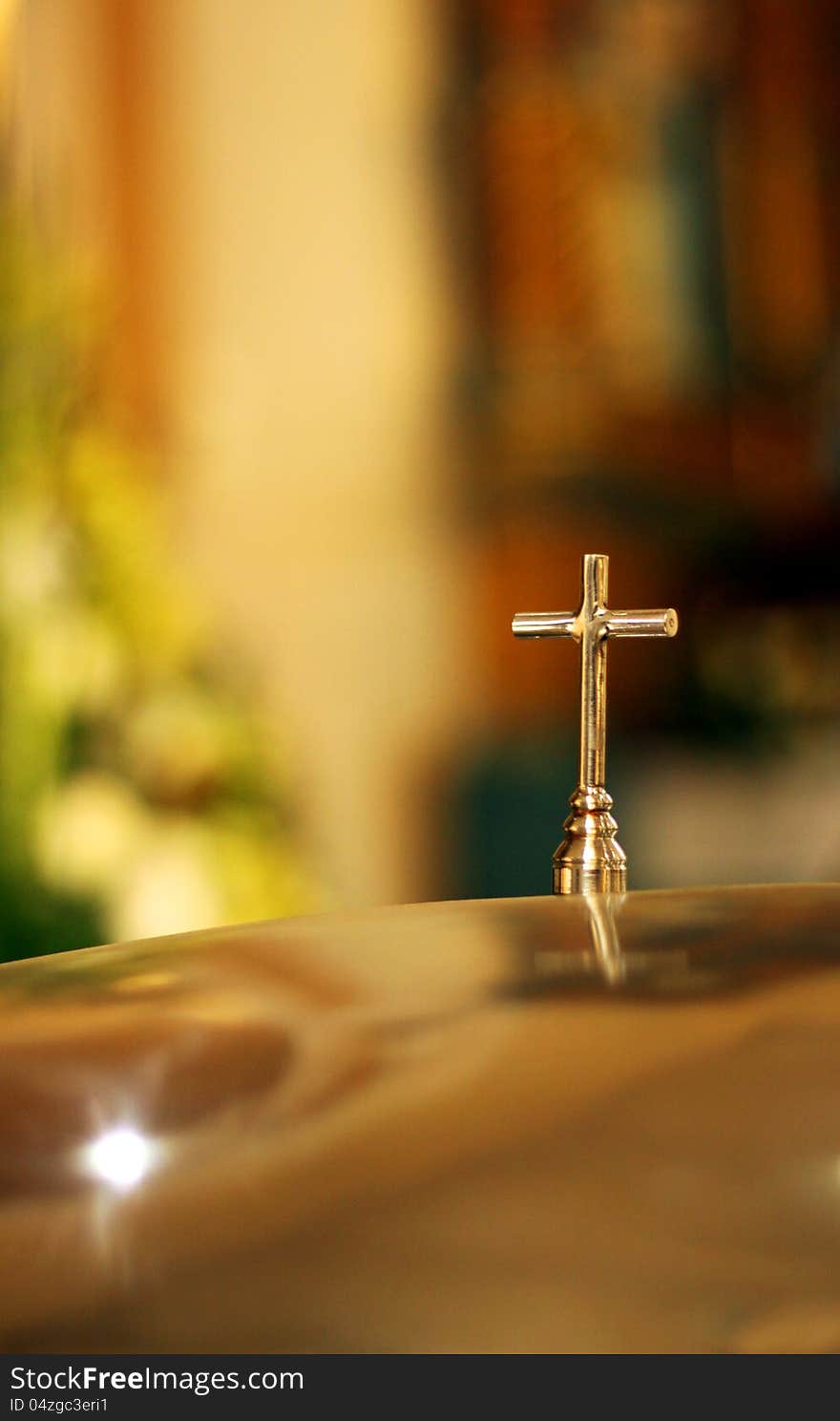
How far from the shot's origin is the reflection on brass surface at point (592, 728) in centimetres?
50

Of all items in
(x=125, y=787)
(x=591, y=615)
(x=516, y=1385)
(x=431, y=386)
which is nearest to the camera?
(x=516, y=1385)

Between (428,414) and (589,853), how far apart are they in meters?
0.84

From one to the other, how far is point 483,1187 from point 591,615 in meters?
0.30

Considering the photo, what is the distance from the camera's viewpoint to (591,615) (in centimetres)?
53

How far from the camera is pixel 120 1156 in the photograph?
27cm

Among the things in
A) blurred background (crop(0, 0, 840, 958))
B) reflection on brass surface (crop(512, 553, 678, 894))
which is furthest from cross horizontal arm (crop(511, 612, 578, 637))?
blurred background (crop(0, 0, 840, 958))

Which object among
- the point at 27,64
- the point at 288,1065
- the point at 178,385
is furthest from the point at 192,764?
the point at 288,1065

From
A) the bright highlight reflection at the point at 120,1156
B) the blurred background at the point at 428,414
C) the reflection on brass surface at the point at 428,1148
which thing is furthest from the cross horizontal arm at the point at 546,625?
the blurred background at the point at 428,414

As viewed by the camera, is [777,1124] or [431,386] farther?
[431,386]

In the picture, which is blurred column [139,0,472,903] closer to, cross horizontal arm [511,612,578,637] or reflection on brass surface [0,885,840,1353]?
cross horizontal arm [511,612,578,637]

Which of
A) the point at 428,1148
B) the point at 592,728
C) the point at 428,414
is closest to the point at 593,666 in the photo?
the point at 592,728

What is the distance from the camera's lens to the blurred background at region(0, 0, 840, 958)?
1.23 metres

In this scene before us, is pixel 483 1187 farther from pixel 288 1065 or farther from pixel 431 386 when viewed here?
pixel 431 386

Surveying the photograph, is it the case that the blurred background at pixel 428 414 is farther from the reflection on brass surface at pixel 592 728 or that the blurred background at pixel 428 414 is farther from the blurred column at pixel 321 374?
the reflection on brass surface at pixel 592 728
